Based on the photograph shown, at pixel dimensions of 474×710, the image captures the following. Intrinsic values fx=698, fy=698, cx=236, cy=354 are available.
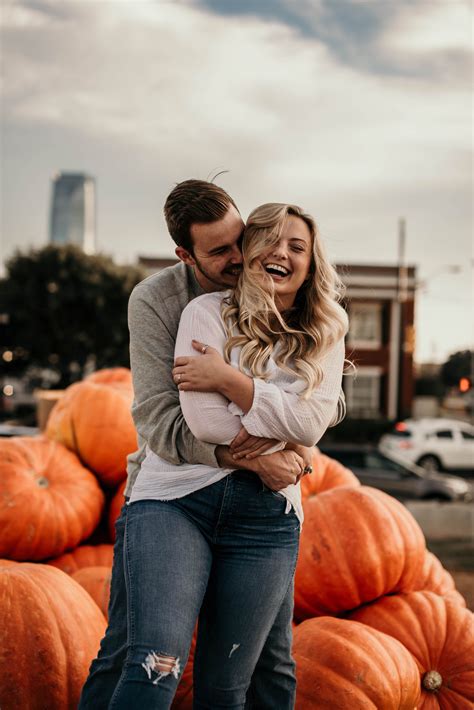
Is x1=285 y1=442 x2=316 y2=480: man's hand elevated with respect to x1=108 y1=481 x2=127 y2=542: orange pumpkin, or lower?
elevated

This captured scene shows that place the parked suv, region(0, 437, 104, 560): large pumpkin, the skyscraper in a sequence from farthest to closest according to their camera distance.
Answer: the skyscraper < the parked suv < region(0, 437, 104, 560): large pumpkin

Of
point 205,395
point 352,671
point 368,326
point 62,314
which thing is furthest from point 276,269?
point 368,326

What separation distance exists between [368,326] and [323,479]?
26.4 metres

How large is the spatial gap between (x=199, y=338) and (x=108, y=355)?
2449cm

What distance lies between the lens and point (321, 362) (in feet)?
6.31

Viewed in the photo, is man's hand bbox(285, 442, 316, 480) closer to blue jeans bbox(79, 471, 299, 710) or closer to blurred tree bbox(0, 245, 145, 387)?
blue jeans bbox(79, 471, 299, 710)

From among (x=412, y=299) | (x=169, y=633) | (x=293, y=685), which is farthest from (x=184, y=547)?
(x=412, y=299)

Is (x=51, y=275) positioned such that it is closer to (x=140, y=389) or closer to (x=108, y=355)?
(x=108, y=355)

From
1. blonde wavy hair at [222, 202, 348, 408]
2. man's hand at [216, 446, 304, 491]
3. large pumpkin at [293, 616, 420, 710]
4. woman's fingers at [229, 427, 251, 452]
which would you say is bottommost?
large pumpkin at [293, 616, 420, 710]

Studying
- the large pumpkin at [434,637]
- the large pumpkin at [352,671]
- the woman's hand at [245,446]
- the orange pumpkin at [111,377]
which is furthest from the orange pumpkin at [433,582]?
the orange pumpkin at [111,377]

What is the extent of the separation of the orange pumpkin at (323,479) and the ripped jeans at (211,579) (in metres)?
2.03

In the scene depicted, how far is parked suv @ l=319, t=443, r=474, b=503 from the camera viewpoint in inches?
415

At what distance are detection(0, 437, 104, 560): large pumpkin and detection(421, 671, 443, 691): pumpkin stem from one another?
1795mm

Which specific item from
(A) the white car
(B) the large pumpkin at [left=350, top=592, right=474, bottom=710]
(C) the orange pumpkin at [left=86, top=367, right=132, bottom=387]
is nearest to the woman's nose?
(B) the large pumpkin at [left=350, top=592, right=474, bottom=710]
